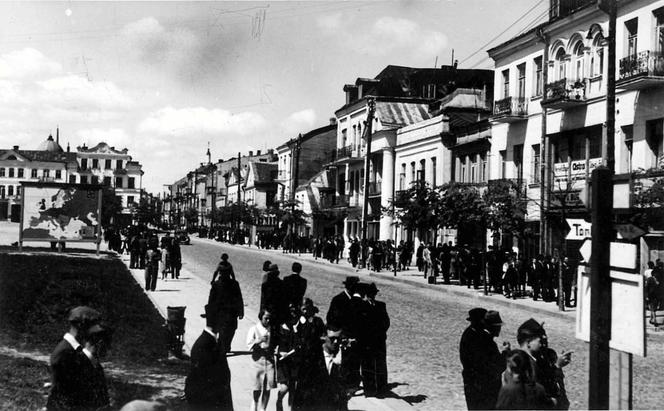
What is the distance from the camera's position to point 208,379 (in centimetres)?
561

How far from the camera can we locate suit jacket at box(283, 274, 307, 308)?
10.0 meters

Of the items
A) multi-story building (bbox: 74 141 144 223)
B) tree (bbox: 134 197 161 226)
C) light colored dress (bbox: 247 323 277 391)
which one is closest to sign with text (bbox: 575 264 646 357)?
light colored dress (bbox: 247 323 277 391)

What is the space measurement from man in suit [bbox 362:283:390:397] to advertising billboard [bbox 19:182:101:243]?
25.0m

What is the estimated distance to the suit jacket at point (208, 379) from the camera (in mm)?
5566

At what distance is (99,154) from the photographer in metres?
118

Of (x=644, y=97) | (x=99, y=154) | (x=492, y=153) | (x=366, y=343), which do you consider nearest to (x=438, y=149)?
(x=492, y=153)

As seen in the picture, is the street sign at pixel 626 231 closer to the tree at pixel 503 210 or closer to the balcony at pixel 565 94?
the tree at pixel 503 210

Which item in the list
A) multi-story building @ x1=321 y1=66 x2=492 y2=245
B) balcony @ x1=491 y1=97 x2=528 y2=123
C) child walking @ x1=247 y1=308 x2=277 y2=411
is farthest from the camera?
multi-story building @ x1=321 y1=66 x2=492 y2=245

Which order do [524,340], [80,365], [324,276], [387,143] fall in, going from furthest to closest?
[387,143] → [324,276] → [524,340] → [80,365]

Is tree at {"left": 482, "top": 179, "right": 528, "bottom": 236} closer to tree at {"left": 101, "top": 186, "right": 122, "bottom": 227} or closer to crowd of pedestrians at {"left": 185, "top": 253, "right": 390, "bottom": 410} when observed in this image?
crowd of pedestrians at {"left": 185, "top": 253, "right": 390, "bottom": 410}

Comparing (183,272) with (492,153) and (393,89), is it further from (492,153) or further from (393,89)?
(393,89)

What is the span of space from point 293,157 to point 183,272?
142 feet

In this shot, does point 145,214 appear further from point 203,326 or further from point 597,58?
point 203,326

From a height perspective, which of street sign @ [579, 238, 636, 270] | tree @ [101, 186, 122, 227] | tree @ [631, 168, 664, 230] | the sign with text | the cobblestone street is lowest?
the cobblestone street
